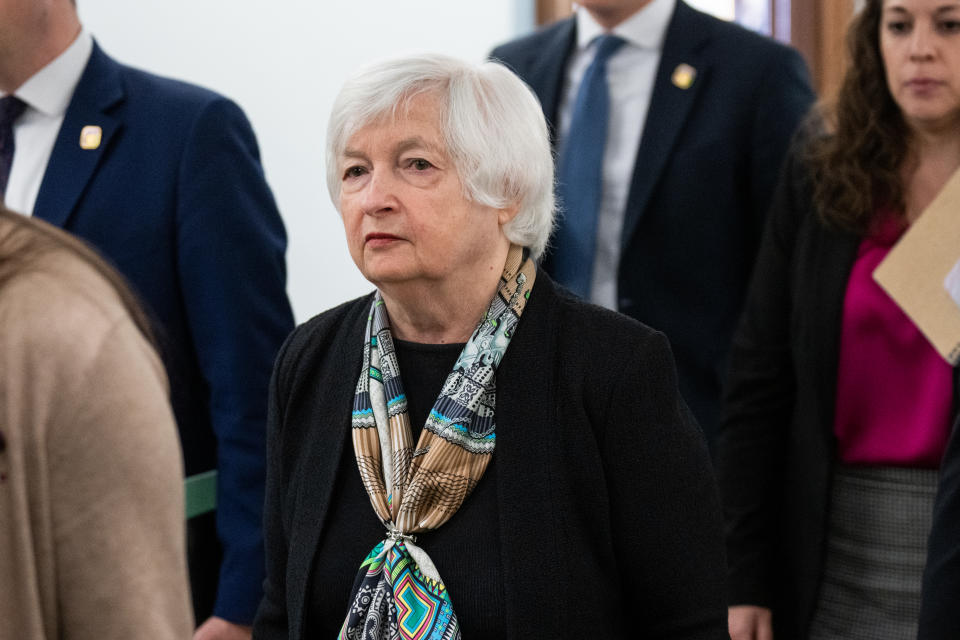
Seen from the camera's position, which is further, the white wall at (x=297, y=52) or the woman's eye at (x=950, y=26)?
the white wall at (x=297, y=52)

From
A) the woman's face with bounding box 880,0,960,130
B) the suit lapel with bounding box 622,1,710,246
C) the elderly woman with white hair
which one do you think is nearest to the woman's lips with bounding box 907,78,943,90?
the woman's face with bounding box 880,0,960,130

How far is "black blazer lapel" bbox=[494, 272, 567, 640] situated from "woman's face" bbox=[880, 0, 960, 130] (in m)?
0.96

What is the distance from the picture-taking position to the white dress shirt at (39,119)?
2555 mm

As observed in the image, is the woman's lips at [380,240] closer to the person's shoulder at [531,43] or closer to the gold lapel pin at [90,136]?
the gold lapel pin at [90,136]

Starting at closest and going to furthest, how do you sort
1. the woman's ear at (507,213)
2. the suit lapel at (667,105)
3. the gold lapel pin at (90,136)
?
the woman's ear at (507,213) < the gold lapel pin at (90,136) < the suit lapel at (667,105)

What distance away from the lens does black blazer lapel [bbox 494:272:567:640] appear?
6.00 feet

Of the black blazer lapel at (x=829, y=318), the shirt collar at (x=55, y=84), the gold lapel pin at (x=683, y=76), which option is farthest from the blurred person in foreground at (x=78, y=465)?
the gold lapel pin at (x=683, y=76)

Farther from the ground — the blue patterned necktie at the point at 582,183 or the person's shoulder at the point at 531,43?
the person's shoulder at the point at 531,43

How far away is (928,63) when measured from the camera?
250cm

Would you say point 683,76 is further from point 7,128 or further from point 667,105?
point 7,128

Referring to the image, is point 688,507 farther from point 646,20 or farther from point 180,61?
point 180,61

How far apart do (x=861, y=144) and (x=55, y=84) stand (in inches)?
61.6

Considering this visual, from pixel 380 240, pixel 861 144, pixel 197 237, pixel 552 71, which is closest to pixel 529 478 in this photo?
pixel 380 240

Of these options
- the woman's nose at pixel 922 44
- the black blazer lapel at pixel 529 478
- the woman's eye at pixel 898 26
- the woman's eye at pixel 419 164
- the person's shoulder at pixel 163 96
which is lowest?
the black blazer lapel at pixel 529 478
